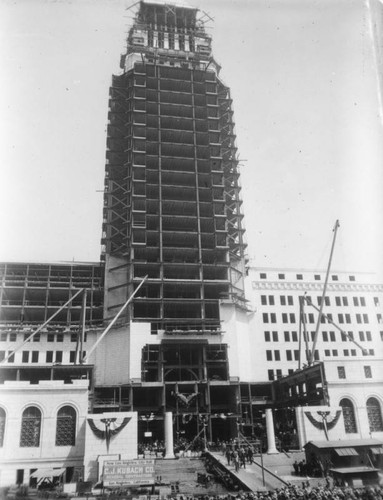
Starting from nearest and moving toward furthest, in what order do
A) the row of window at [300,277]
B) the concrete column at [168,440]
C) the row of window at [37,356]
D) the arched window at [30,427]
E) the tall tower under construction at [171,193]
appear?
the arched window at [30,427] → the concrete column at [168,440] → the row of window at [37,356] → the tall tower under construction at [171,193] → the row of window at [300,277]

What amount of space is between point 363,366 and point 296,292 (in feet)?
96.3

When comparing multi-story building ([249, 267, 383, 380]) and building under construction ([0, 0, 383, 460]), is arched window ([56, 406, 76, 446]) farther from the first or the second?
multi-story building ([249, 267, 383, 380])

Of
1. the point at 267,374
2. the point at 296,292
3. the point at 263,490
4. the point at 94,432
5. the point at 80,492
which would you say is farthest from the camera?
the point at 296,292

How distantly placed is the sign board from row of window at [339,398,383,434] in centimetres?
2918

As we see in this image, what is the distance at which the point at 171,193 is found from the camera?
8738 centimetres

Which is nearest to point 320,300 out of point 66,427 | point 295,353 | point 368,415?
point 295,353

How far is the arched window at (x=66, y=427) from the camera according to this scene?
54875 millimetres

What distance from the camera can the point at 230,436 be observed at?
2933 inches

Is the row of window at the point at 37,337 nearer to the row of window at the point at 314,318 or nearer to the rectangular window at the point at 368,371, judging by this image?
the row of window at the point at 314,318

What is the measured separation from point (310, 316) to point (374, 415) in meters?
32.9

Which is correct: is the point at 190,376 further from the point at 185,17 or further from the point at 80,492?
the point at 185,17

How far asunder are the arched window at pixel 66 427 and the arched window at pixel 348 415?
32668mm

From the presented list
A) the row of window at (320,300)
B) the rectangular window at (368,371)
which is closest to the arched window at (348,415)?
the rectangular window at (368,371)

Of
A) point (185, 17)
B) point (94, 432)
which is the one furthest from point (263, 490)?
point (185, 17)
